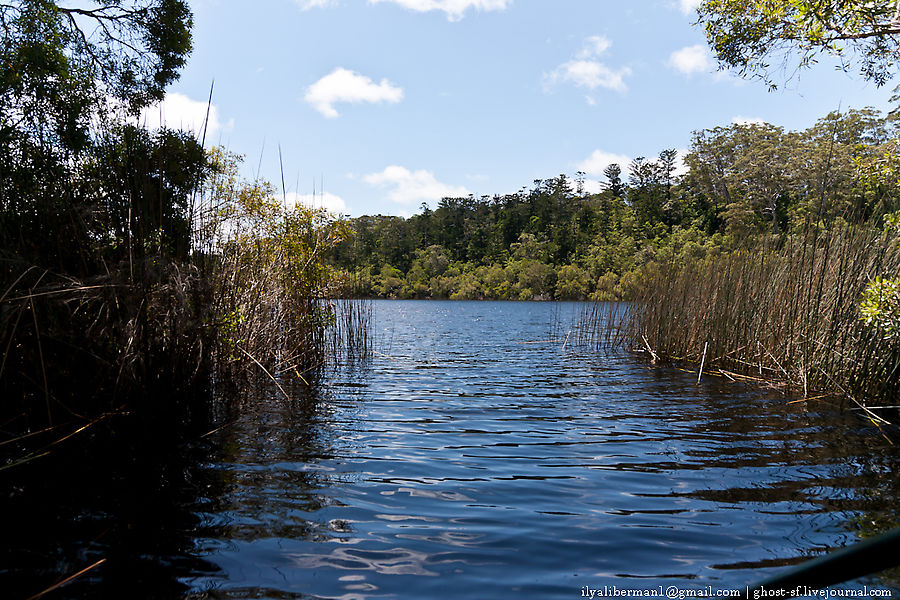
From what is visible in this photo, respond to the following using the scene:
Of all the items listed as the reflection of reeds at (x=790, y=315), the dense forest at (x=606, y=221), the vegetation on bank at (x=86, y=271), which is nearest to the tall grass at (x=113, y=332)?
the vegetation on bank at (x=86, y=271)

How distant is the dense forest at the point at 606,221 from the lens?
4450cm

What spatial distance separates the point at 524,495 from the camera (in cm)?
403

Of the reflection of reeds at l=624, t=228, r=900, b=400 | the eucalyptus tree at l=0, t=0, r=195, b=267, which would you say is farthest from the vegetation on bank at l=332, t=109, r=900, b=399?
the eucalyptus tree at l=0, t=0, r=195, b=267

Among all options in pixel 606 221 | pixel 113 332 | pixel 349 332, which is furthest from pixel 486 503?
pixel 606 221

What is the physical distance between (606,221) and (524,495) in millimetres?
73030

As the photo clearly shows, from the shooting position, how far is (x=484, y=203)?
91.9 metres

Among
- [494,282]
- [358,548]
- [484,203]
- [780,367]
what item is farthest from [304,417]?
[484,203]

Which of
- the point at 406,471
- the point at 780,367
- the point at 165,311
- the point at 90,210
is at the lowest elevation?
the point at 406,471

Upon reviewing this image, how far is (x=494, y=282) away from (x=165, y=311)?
64541mm

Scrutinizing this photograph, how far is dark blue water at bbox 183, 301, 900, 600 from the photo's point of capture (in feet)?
9.48

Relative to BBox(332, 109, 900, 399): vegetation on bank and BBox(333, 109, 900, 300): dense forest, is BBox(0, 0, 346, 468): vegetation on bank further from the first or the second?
BBox(333, 109, 900, 300): dense forest

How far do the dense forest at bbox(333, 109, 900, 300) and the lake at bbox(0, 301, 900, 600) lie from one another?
77.9ft

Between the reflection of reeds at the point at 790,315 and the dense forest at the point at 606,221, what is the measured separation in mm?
18255

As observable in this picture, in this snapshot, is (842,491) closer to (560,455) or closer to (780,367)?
(560,455)
